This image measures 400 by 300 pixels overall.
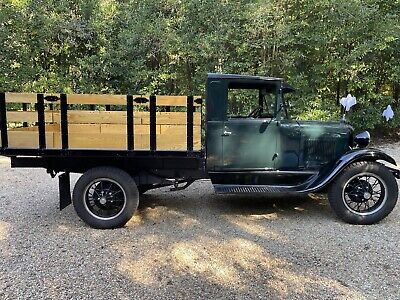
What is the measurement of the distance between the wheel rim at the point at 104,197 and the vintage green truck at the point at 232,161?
0.01 m

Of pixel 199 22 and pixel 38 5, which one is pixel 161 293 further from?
pixel 38 5

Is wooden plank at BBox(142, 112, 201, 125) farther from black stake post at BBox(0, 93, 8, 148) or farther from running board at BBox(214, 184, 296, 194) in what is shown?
black stake post at BBox(0, 93, 8, 148)

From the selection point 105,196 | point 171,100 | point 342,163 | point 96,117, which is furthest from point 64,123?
point 342,163

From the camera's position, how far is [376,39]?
10.3 meters

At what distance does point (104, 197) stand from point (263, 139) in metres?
1.95

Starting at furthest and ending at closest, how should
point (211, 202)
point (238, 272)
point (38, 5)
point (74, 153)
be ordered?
point (38, 5) < point (211, 202) < point (74, 153) < point (238, 272)

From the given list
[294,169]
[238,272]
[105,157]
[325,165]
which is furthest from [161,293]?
[325,165]

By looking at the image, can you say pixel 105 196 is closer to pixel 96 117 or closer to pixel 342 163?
pixel 96 117

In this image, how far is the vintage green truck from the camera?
14.5 ft

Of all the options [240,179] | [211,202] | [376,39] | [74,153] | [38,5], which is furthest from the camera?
[38,5]

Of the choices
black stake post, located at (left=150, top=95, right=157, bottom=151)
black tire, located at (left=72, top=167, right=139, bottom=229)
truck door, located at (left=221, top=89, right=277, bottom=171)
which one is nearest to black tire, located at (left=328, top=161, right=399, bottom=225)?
truck door, located at (left=221, top=89, right=277, bottom=171)

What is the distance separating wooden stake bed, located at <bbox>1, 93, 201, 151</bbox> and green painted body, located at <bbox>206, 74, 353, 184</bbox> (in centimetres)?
27

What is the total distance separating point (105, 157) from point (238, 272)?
2020 mm

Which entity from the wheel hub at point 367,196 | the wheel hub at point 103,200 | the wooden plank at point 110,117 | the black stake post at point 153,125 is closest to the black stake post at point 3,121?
the wooden plank at point 110,117
